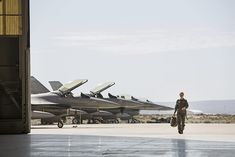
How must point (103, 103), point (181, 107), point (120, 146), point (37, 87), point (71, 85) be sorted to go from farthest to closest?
point (37, 87) → point (103, 103) → point (71, 85) → point (181, 107) → point (120, 146)

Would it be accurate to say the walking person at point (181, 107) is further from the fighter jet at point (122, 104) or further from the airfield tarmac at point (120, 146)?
the fighter jet at point (122, 104)

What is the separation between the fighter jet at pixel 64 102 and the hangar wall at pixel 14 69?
579 inches

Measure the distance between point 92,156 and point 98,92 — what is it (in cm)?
3949

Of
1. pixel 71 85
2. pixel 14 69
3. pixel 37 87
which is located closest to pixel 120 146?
pixel 14 69

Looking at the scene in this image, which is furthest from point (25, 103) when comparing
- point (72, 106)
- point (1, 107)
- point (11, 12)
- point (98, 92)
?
point (98, 92)

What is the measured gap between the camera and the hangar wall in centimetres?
2166

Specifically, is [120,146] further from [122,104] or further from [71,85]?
[122,104]

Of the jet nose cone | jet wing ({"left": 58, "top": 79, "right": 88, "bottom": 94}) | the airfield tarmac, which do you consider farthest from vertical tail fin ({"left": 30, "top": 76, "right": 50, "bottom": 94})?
the airfield tarmac

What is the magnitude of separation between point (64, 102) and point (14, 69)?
18.8m

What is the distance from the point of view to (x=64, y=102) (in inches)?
1603

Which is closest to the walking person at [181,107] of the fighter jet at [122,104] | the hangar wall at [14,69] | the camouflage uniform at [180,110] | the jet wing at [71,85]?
the camouflage uniform at [180,110]

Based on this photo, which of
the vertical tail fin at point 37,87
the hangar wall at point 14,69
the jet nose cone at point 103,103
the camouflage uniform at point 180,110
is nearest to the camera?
the camouflage uniform at point 180,110

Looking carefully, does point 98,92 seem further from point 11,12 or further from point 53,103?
point 11,12

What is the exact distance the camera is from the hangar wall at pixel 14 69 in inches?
853
